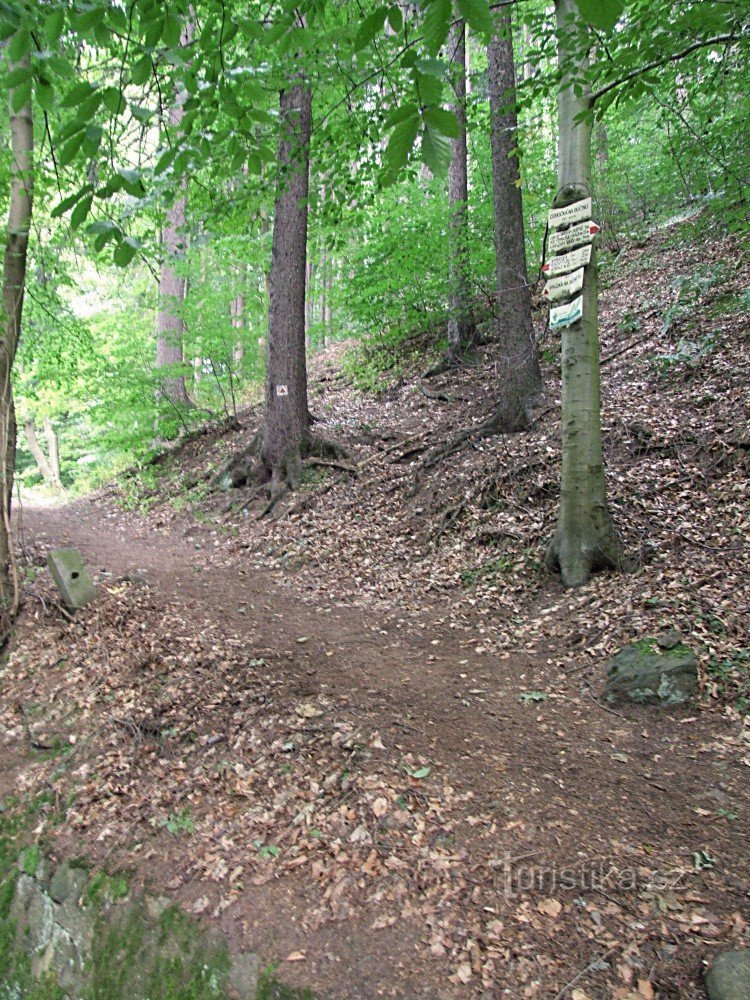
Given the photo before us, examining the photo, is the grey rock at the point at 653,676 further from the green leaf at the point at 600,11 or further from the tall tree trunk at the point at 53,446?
the tall tree trunk at the point at 53,446

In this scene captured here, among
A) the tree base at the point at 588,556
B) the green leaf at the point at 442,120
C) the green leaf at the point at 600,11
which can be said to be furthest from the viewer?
the tree base at the point at 588,556

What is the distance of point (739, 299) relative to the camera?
327 inches

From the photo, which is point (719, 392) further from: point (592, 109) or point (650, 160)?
point (650, 160)

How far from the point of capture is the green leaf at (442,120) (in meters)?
1.73

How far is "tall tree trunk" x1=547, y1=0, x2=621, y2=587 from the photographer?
523cm

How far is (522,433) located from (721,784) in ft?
18.5

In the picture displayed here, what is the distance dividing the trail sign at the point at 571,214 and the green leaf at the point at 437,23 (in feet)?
13.2

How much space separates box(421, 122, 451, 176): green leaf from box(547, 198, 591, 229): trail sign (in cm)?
389

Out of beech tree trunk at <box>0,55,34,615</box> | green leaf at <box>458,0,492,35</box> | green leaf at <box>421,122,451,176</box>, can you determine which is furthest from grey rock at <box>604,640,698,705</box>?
beech tree trunk at <box>0,55,34,615</box>

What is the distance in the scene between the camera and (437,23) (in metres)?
1.59

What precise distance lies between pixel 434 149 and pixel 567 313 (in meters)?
3.93

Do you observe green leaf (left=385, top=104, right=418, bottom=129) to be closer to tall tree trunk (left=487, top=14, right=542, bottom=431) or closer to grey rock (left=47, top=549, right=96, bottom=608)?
grey rock (left=47, top=549, right=96, bottom=608)

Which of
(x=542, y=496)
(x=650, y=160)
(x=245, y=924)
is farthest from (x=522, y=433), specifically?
(x=650, y=160)

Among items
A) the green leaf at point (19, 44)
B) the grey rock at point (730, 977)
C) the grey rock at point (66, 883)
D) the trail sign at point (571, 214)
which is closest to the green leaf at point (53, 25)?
the green leaf at point (19, 44)
